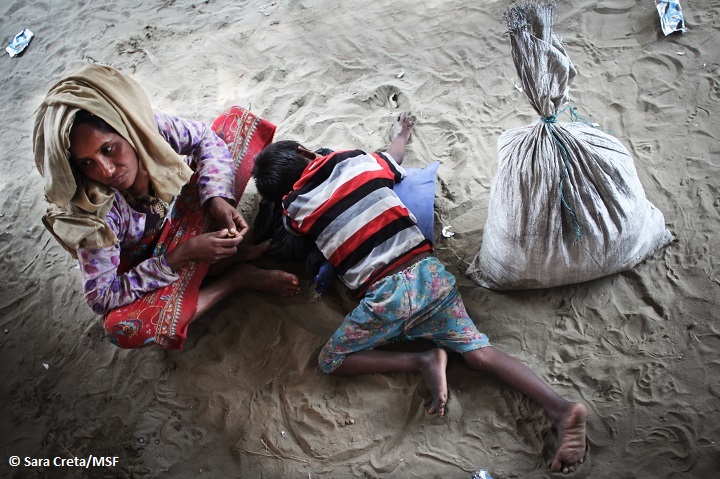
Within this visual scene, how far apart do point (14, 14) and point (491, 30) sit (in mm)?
4062

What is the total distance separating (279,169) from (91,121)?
74cm

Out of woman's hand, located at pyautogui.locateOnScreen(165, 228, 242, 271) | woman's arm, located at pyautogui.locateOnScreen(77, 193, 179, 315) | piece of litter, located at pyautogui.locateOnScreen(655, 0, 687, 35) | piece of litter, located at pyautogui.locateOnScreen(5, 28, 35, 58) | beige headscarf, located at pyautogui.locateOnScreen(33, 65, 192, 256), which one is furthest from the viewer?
piece of litter, located at pyautogui.locateOnScreen(5, 28, 35, 58)

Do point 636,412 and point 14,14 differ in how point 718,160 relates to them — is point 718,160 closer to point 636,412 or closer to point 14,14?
point 636,412

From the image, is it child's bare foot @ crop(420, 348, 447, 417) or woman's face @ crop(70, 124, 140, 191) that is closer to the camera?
woman's face @ crop(70, 124, 140, 191)

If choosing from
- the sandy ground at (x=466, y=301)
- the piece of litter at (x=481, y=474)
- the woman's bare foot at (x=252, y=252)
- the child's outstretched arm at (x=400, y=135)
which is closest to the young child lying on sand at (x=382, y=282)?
the sandy ground at (x=466, y=301)

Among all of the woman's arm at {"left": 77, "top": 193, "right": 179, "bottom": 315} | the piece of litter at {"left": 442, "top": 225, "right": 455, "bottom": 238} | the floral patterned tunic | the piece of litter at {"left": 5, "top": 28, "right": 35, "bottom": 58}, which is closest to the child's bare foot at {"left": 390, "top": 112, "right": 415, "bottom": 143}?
the piece of litter at {"left": 442, "top": 225, "right": 455, "bottom": 238}

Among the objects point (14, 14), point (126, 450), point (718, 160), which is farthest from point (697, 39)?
point (14, 14)

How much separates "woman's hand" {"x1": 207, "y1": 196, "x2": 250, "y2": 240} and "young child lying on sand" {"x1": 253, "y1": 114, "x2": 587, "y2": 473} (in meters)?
0.28

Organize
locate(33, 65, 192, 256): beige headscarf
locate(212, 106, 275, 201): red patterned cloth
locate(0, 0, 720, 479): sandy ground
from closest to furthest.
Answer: locate(33, 65, 192, 256): beige headscarf, locate(0, 0, 720, 479): sandy ground, locate(212, 106, 275, 201): red patterned cloth

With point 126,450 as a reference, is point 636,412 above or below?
below

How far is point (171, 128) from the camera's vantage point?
86.7 inches

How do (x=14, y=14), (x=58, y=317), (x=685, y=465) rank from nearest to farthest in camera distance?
(x=685, y=465) < (x=58, y=317) < (x=14, y=14)

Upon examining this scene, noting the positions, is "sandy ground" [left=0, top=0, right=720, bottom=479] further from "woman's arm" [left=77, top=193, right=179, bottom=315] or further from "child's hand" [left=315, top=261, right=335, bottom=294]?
"woman's arm" [left=77, top=193, right=179, bottom=315]

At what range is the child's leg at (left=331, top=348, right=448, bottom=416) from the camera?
73.9 inches
